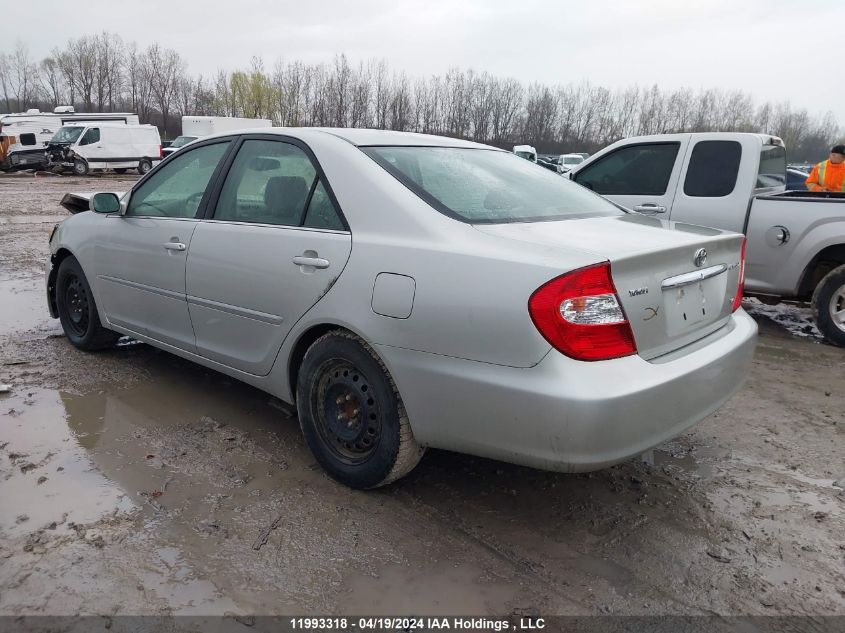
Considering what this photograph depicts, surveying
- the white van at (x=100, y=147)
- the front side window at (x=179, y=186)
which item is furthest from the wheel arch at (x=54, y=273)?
the white van at (x=100, y=147)

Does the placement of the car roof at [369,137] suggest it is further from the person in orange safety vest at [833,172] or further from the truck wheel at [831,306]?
the person in orange safety vest at [833,172]

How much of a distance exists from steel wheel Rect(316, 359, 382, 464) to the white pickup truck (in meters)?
4.15

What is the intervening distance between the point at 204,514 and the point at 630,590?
1744 millimetres

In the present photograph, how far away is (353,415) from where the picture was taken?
2.92m

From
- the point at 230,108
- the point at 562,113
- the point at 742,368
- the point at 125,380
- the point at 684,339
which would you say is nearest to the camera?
the point at 684,339

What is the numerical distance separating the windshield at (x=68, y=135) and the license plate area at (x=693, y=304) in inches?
1170

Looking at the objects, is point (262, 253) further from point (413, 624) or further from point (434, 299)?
point (413, 624)

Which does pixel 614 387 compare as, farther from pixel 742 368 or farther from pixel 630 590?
pixel 742 368

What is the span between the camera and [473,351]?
239 cm

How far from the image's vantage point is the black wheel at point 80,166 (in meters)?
26.9

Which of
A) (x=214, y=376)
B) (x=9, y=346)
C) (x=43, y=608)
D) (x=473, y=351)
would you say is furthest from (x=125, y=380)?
(x=473, y=351)

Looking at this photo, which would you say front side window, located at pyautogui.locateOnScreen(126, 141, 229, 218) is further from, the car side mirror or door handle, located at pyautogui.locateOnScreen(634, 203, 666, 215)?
door handle, located at pyautogui.locateOnScreen(634, 203, 666, 215)

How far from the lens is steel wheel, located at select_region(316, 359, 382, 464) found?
282 cm

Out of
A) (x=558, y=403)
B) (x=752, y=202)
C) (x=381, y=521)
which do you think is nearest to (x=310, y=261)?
(x=381, y=521)
